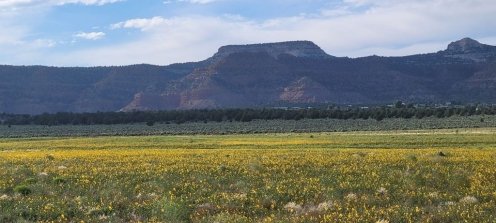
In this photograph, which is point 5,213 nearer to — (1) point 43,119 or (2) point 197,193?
(2) point 197,193

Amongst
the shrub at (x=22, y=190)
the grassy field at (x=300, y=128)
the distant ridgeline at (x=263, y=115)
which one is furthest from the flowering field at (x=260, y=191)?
the distant ridgeline at (x=263, y=115)

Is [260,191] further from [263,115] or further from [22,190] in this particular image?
[263,115]

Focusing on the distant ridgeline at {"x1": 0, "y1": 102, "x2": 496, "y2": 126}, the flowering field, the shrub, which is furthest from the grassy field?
the shrub

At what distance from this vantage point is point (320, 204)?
1472 centimetres

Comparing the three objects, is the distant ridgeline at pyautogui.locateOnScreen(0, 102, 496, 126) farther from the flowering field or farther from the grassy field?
the flowering field

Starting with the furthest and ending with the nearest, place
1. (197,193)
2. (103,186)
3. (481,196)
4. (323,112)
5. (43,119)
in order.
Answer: (43,119) < (323,112) < (103,186) < (197,193) < (481,196)

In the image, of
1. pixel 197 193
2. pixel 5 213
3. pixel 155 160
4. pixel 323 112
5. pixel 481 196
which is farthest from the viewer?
pixel 323 112

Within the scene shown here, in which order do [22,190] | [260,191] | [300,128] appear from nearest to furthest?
1. [260,191]
2. [22,190]
3. [300,128]

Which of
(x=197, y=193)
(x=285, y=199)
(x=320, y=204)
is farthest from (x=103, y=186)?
(x=320, y=204)

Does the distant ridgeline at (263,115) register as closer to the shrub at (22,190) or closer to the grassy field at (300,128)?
the grassy field at (300,128)

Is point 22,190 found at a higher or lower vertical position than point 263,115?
higher

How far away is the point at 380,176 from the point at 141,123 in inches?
3948

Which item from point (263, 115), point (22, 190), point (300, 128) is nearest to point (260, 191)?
point (22, 190)

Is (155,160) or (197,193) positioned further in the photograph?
(155,160)
